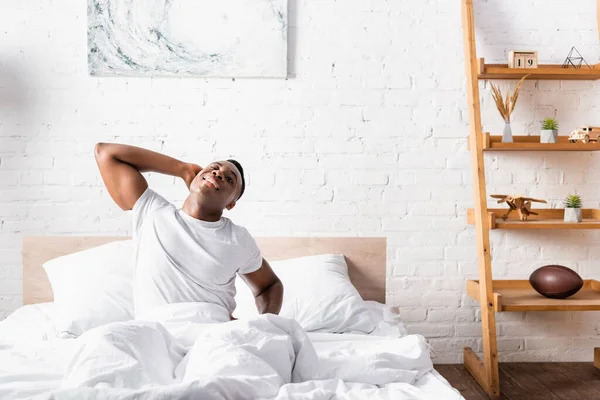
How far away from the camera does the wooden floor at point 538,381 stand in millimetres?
3148

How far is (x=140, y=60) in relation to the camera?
343 cm

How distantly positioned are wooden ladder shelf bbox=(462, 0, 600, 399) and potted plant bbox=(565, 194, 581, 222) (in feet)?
0.16

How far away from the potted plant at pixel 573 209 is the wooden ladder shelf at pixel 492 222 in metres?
0.05

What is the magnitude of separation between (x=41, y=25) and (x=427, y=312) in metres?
2.48

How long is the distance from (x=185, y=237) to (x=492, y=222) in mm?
1565

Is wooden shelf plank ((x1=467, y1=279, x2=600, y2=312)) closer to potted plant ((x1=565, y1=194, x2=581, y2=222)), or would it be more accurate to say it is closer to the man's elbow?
potted plant ((x1=565, y1=194, x2=581, y2=222))

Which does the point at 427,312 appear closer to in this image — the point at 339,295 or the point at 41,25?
the point at 339,295

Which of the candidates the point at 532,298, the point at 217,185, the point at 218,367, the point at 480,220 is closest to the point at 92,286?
the point at 217,185

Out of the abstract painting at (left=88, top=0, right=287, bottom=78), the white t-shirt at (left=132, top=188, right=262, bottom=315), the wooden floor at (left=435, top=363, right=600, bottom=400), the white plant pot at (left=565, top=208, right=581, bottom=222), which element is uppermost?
the abstract painting at (left=88, top=0, right=287, bottom=78)

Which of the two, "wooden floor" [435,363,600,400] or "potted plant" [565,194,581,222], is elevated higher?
"potted plant" [565,194,581,222]

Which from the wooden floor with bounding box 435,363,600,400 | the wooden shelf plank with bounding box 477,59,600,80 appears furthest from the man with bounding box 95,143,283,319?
the wooden shelf plank with bounding box 477,59,600,80

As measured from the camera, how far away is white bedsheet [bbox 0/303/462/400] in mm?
1521

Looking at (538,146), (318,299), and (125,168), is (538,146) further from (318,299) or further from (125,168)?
(125,168)

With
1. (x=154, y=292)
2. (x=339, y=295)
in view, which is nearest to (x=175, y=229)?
(x=154, y=292)
